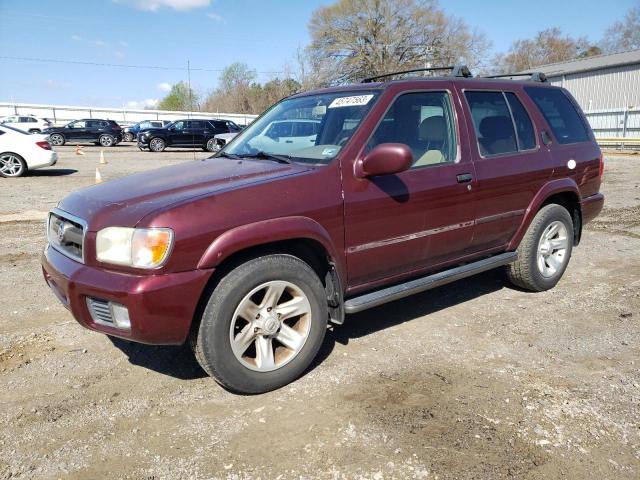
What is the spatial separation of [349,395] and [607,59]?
3957 centimetres

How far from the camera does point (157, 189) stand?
3164mm

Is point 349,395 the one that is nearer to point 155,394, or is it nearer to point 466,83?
point 155,394

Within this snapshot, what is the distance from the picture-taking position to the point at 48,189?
37.4 feet

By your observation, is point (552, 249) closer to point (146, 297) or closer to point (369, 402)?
point (369, 402)

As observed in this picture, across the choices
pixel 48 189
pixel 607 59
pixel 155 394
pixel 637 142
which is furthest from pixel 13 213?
pixel 607 59

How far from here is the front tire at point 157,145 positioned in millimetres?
25812

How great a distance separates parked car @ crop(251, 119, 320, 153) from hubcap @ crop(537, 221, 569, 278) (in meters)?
2.40

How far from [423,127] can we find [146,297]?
2.34 metres

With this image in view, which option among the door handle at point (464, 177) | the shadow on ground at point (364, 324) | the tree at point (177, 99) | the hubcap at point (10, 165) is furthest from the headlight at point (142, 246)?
the tree at point (177, 99)

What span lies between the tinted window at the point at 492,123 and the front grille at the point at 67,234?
298 cm

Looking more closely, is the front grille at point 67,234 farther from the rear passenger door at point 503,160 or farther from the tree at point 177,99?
the tree at point 177,99

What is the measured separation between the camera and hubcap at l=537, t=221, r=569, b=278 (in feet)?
15.6

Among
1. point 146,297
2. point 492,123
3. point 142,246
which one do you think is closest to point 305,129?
point 492,123

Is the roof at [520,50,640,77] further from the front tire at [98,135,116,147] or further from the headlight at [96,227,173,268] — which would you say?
the headlight at [96,227,173,268]
